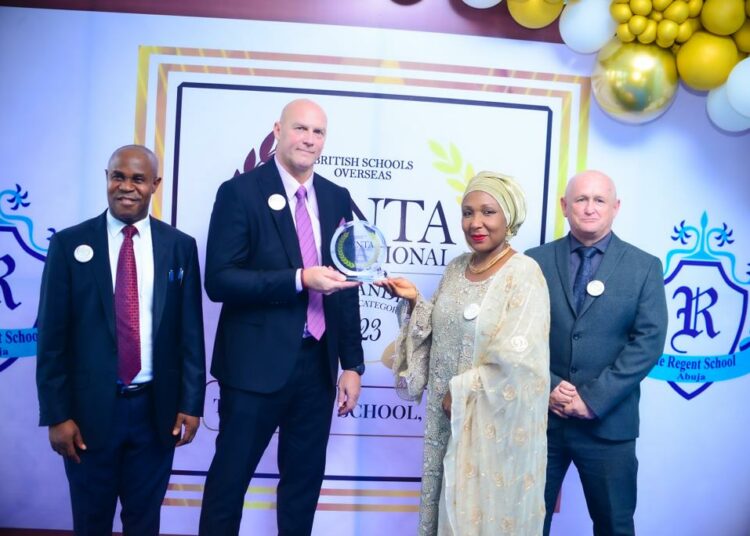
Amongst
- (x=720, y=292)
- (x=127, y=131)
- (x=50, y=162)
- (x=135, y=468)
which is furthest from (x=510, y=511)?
(x=50, y=162)

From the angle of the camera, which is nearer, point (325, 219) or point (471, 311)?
point (471, 311)

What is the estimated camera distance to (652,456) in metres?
3.29

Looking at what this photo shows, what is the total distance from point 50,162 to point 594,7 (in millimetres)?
2761

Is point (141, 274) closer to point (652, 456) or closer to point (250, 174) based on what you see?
point (250, 174)

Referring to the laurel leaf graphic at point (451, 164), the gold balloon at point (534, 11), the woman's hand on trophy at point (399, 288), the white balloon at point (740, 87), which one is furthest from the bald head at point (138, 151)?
the white balloon at point (740, 87)

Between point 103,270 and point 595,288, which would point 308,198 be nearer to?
point 103,270

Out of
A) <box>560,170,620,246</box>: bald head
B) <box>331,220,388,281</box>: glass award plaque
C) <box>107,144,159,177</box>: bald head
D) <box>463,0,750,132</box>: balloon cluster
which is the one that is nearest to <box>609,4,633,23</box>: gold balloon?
<box>463,0,750,132</box>: balloon cluster

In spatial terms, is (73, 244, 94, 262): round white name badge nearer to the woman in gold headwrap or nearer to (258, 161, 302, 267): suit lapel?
(258, 161, 302, 267): suit lapel

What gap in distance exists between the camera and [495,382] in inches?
82.4

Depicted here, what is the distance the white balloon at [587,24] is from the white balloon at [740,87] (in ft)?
1.86

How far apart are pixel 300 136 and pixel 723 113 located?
210 cm

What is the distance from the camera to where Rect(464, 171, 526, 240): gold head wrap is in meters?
2.18

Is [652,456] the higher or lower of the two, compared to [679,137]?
lower

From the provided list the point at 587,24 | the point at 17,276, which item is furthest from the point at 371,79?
the point at 17,276
